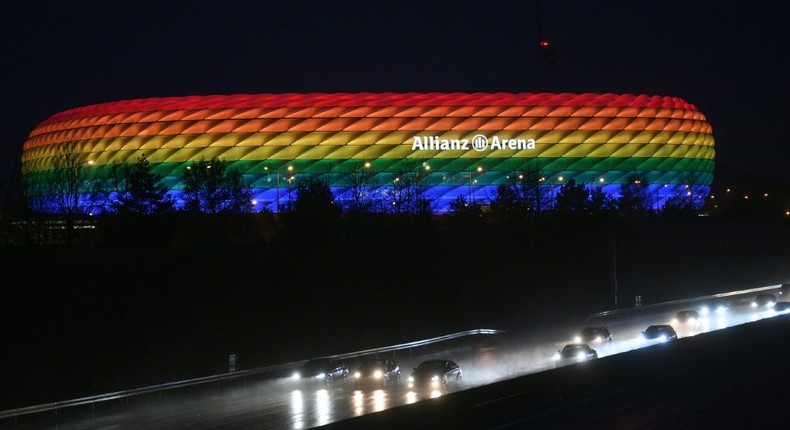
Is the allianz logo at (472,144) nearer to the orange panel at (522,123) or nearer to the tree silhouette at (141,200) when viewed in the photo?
the orange panel at (522,123)

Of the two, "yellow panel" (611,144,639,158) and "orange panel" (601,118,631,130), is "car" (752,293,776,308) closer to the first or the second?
"yellow panel" (611,144,639,158)

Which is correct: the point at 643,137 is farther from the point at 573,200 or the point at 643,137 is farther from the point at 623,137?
the point at 573,200

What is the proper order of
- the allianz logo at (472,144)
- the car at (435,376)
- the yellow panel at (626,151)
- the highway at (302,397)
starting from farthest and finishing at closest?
1. the yellow panel at (626,151)
2. the allianz logo at (472,144)
3. the car at (435,376)
4. the highway at (302,397)

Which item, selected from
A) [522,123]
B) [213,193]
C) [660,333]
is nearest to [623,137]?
[522,123]

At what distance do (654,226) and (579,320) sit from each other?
21826 millimetres

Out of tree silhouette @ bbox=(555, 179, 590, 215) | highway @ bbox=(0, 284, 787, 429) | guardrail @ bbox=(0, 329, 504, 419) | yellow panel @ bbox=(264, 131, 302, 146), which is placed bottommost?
highway @ bbox=(0, 284, 787, 429)

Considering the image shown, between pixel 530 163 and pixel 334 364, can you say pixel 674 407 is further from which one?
pixel 530 163

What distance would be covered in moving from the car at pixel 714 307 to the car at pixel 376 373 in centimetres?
2308

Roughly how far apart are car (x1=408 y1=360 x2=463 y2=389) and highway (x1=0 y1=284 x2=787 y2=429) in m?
0.30

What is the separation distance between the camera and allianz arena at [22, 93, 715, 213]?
326 ft

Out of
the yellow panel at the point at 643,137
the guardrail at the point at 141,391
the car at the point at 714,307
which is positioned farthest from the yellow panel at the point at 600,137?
the guardrail at the point at 141,391

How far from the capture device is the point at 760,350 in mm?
27953

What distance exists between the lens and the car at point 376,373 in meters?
31.5

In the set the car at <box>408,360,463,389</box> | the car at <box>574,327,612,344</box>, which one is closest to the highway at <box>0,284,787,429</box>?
the car at <box>408,360,463,389</box>
